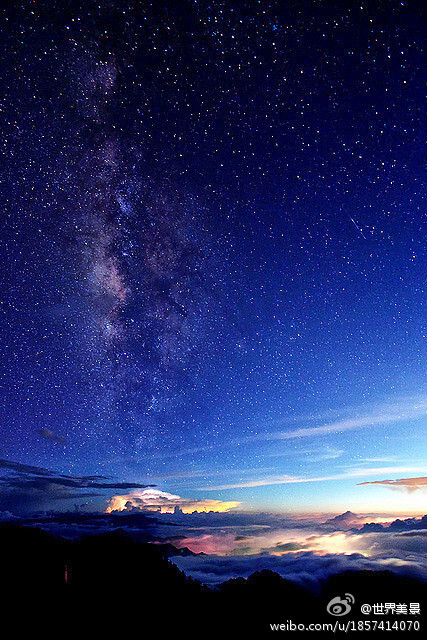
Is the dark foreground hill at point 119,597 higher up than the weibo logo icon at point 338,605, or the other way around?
the weibo logo icon at point 338,605

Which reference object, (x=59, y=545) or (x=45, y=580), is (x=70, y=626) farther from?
(x=59, y=545)

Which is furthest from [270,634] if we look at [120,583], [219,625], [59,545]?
[59,545]

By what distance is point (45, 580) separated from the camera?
97.9 metres

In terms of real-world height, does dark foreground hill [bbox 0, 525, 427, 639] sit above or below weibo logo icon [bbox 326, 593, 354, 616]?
below

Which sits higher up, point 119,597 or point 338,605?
point 338,605

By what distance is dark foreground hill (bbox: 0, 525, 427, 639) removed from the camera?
87.4 meters

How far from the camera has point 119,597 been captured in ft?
400

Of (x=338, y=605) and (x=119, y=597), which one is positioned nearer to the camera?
(x=338, y=605)

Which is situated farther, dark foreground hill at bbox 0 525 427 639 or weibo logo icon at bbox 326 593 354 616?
dark foreground hill at bbox 0 525 427 639

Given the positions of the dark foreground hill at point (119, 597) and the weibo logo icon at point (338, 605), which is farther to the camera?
the dark foreground hill at point (119, 597)

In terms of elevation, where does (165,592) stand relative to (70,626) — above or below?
below

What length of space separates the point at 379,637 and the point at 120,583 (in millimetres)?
153887

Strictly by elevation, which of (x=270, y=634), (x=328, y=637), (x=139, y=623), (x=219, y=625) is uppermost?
(x=139, y=623)

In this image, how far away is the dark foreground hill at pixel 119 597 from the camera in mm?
87375
